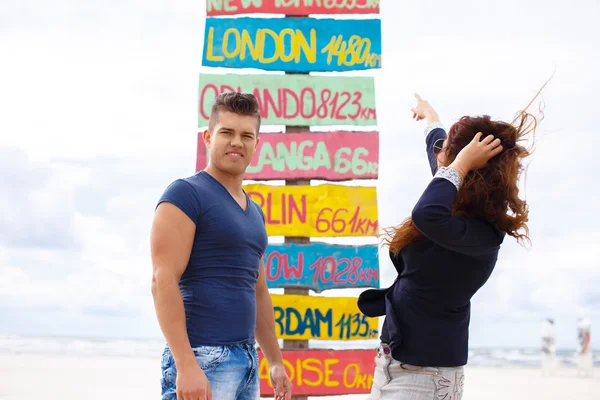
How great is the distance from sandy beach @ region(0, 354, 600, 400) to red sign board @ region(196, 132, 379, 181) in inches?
149

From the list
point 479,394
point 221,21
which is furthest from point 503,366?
point 221,21

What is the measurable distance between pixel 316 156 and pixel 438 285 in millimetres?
2995

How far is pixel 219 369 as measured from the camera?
209 centimetres

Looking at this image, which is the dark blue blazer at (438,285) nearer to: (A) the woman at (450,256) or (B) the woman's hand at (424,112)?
(A) the woman at (450,256)

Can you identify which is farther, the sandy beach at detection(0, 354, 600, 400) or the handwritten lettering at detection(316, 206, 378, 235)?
the sandy beach at detection(0, 354, 600, 400)

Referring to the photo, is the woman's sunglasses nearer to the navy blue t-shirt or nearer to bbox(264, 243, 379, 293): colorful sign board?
the navy blue t-shirt

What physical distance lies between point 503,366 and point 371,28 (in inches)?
479

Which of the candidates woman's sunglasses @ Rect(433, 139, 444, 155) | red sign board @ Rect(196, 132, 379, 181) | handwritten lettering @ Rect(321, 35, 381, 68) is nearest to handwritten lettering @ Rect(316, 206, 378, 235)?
red sign board @ Rect(196, 132, 379, 181)

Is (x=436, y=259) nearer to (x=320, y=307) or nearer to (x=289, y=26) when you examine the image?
(x=320, y=307)

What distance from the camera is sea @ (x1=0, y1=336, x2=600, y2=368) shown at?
634 inches

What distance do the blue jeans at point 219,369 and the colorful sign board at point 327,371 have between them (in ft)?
9.25

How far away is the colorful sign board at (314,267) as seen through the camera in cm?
494

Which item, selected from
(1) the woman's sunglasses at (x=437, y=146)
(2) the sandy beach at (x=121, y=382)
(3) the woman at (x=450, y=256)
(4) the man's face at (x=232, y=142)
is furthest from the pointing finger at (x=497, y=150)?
(2) the sandy beach at (x=121, y=382)

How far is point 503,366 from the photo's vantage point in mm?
15328
